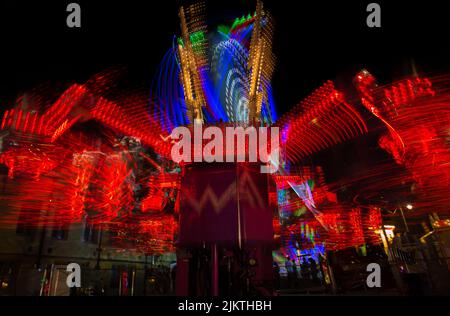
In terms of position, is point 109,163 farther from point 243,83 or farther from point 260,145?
point 260,145

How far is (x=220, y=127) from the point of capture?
5.70m

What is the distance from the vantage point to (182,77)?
680 centimetres

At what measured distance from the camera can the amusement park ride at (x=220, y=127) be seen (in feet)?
16.4

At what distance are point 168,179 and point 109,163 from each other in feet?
15.5

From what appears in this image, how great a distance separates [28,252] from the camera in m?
18.8

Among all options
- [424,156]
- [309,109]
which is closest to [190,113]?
[309,109]

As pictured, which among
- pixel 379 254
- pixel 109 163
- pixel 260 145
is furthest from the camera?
pixel 379 254

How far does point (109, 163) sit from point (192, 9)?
22.3 ft

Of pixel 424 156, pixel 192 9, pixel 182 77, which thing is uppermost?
pixel 192 9

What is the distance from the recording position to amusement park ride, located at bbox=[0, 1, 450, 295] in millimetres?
4992

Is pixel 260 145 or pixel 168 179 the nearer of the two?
pixel 260 145
